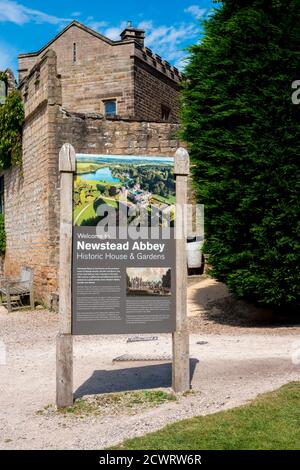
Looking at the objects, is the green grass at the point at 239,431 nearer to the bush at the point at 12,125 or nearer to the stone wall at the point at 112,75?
the bush at the point at 12,125

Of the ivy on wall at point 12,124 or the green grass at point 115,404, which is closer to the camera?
the green grass at point 115,404

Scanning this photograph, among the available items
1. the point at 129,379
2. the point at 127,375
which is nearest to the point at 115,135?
the point at 127,375

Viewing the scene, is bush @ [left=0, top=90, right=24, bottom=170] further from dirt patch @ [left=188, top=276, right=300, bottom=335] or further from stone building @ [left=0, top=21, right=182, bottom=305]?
dirt patch @ [left=188, top=276, right=300, bottom=335]

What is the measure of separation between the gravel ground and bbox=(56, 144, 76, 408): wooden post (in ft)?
0.98

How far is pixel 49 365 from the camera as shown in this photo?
710 centimetres

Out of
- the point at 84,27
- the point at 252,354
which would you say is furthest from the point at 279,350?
the point at 84,27

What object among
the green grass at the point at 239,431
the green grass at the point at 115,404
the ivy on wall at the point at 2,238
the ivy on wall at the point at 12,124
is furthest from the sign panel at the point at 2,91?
the green grass at the point at 239,431

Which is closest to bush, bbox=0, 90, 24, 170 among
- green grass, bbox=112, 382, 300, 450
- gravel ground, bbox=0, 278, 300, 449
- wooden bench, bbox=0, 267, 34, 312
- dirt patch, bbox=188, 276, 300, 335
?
wooden bench, bbox=0, 267, 34, 312

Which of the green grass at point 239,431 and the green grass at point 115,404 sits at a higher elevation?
the green grass at point 239,431

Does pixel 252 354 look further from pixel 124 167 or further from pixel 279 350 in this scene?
pixel 124 167

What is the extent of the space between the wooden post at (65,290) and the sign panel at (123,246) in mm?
77

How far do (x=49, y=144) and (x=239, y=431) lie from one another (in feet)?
30.5

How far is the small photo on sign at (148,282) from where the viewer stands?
18.0 ft

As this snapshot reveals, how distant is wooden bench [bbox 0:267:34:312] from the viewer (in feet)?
42.3
